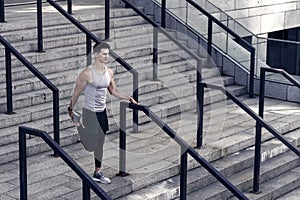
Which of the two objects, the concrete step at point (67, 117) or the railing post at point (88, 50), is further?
the railing post at point (88, 50)

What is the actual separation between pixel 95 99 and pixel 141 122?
226cm

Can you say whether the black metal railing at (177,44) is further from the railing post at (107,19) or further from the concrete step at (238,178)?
the concrete step at (238,178)

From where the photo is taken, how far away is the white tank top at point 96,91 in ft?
22.8

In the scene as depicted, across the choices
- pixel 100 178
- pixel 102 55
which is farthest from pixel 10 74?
pixel 100 178

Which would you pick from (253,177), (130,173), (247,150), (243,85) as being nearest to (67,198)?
(130,173)

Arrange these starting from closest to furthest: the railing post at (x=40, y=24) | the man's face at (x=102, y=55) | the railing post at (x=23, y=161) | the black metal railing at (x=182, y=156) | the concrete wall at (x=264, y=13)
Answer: the railing post at (x=23, y=161), the black metal railing at (x=182, y=156), the man's face at (x=102, y=55), the railing post at (x=40, y=24), the concrete wall at (x=264, y=13)

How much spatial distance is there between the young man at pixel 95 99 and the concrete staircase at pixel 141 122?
0.41 meters

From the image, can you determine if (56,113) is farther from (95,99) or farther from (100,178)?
(100,178)

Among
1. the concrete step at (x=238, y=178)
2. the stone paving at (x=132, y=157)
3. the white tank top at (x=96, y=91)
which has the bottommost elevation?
the concrete step at (x=238, y=178)

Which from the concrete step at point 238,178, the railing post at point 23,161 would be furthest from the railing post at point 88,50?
the railing post at point 23,161

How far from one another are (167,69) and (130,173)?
334 centimetres

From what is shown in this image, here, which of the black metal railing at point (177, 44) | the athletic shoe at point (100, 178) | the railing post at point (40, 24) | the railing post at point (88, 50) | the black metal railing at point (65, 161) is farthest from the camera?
the railing post at point (40, 24)

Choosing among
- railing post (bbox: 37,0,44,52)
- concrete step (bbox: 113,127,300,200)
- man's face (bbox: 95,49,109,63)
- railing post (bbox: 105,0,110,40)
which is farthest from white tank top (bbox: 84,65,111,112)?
railing post (bbox: 105,0,110,40)

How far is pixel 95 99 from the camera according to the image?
22.9 ft
